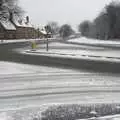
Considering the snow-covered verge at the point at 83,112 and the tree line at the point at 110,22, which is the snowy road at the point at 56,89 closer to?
the snow-covered verge at the point at 83,112

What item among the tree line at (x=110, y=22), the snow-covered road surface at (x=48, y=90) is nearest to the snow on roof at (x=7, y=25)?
the tree line at (x=110, y=22)

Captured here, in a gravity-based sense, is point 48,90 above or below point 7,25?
below

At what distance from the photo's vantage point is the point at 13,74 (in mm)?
13023

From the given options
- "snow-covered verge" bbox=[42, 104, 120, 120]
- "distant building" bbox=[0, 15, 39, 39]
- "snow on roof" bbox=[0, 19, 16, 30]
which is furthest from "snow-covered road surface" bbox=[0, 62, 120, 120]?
"snow on roof" bbox=[0, 19, 16, 30]

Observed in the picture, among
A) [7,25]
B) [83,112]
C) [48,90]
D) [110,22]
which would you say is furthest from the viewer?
[110,22]

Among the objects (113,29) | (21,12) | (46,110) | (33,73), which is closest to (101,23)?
(113,29)

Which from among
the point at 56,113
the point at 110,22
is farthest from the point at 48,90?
the point at 110,22

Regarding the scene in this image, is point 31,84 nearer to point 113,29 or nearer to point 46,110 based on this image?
point 46,110

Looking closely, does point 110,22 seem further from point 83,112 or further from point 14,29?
point 83,112

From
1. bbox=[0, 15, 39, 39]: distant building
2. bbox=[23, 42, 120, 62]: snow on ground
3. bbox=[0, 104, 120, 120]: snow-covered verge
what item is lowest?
bbox=[0, 104, 120, 120]: snow-covered verge

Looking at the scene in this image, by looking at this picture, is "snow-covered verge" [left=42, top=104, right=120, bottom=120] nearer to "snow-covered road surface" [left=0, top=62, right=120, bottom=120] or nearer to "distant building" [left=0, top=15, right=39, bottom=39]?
"snow-covered road surface" [left=0, top=62, right=120, bottom=120]

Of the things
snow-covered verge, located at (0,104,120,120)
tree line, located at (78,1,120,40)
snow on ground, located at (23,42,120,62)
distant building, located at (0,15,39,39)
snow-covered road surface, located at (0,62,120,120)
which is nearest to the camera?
snow-covered verge, located at (0,104,120,120)

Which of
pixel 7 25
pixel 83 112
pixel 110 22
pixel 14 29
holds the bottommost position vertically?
pixel 83 112

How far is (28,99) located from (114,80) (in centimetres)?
512
